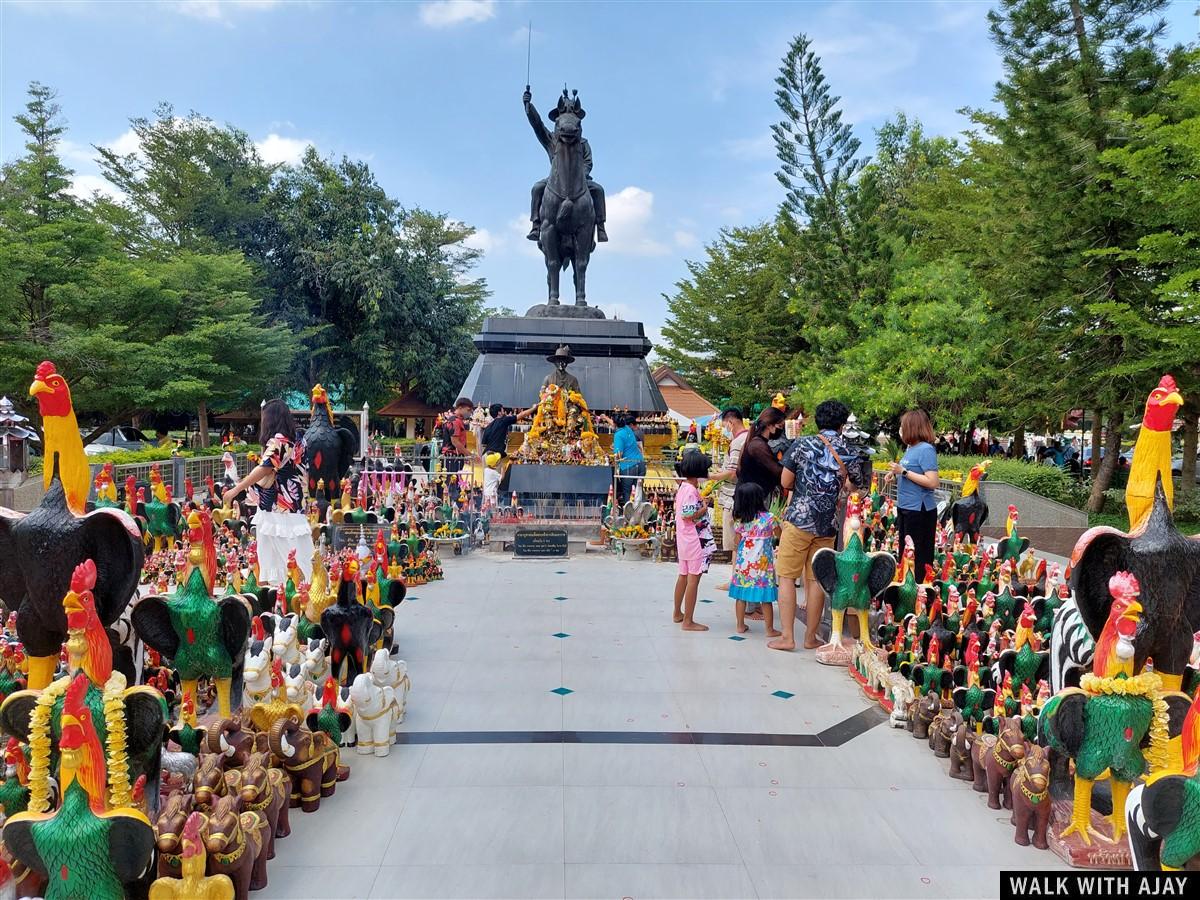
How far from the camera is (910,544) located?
20.0 ft

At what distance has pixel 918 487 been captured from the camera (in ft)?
20.3

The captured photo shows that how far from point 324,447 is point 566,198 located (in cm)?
962

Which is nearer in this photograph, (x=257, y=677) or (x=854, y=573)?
(x=257, y=677)

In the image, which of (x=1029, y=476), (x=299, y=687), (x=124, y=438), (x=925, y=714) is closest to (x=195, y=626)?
(x=299, y=687)

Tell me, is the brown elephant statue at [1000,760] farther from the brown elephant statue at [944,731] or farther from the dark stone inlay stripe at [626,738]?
the dark stone inlay stripe at [626,738]

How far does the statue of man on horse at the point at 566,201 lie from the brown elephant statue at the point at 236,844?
45.3 ft

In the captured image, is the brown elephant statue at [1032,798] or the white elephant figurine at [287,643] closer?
the brown elephant statue at [1032,798]

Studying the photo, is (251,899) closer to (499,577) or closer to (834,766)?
(834,766)

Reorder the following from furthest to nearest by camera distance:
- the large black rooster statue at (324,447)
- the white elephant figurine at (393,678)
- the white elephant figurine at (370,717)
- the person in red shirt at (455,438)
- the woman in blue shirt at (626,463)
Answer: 1. the person in red shirt at (455,438)
2. the woman in blue shirt at (626,463)
3. the large black rooster statue at (324,447)
4. the white elephant figurine at (393,678)
5. the white elephant figurine at (370,717)

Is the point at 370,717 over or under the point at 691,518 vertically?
under

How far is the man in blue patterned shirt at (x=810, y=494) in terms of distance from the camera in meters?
5.94

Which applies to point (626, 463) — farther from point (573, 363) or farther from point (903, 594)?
point (903, 594)

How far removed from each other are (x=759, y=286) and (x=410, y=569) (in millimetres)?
23018

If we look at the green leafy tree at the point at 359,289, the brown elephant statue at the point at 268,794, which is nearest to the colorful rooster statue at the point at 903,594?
the brown elephant statue at the point at 268,794
